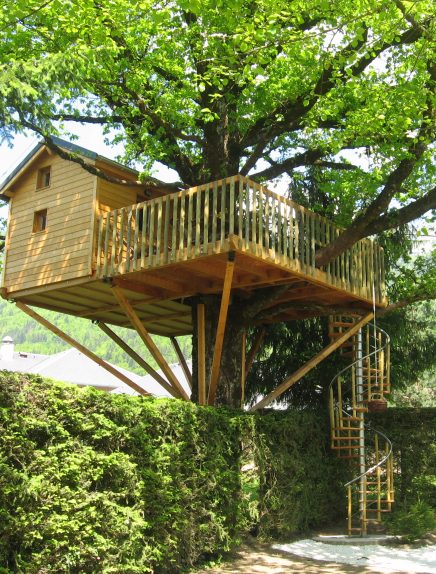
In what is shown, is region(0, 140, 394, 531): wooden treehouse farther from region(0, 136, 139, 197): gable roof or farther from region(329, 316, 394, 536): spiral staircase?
region(329, 316, 394, 536): spiral staircase

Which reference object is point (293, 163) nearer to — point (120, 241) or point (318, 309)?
point (318, 309)

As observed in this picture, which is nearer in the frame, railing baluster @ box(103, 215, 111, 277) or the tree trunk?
railing baluster @ box(103, 215, 111, 277)

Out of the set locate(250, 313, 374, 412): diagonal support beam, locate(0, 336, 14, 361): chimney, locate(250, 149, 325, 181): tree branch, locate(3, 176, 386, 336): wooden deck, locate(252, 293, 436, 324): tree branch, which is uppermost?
locate(250, 149, 325, 181): tree branch

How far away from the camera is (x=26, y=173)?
15031 millimetres

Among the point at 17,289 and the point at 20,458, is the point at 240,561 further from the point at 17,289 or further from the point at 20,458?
the point at 17,289

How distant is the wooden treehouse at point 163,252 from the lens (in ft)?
36.1

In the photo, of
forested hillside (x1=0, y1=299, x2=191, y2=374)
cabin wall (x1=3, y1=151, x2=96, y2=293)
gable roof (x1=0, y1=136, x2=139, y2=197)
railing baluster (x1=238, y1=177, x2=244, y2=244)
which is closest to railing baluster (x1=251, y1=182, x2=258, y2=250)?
railing baluster (x1=238, y1=177, x2=244, y2=244)

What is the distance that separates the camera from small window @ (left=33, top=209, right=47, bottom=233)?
1447 cm

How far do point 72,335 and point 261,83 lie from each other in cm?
13212

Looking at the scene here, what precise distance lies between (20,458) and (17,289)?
7.91 meters

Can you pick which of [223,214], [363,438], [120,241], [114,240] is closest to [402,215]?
[223,214]

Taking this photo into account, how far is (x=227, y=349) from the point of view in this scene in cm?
1350

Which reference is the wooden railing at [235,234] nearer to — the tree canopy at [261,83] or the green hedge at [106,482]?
the tree canopy at [261,83]

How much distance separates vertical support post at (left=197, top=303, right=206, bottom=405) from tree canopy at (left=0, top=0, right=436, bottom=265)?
285cm
